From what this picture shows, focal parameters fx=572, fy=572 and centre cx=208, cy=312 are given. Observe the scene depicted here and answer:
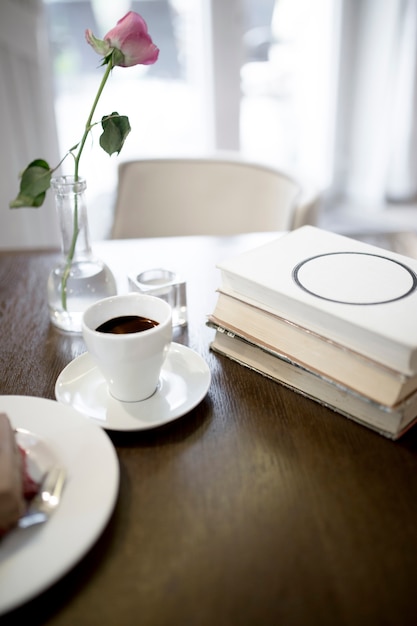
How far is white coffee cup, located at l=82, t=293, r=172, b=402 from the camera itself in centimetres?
47

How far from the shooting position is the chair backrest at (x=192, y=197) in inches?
46.0

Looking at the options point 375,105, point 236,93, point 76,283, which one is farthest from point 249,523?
point 375,105

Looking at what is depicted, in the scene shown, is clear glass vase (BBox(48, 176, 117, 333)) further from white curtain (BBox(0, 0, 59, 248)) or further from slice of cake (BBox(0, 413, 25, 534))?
white curtain (BBox(0, 0, 59, 248))

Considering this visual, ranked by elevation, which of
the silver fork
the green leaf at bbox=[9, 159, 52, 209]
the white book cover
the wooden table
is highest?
the green leaf at bbox=[9, 159, 52, 209]

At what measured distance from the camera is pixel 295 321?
0.52 m

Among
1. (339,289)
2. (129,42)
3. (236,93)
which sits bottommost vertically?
(339,289)

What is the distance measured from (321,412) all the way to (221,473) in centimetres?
12

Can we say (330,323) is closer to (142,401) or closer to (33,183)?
(142,401)

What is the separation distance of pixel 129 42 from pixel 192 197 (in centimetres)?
69

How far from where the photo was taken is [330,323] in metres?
0.49

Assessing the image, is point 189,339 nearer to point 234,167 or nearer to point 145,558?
point 145,558

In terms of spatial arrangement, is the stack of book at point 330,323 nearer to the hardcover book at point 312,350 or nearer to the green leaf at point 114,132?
the hardcover book at point 312,350

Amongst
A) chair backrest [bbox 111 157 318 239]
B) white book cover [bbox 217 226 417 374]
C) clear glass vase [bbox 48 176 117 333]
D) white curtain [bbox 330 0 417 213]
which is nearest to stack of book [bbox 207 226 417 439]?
white book cover [bbox 217 226 417 374]

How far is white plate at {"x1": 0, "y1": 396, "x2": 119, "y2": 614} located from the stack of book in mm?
183
